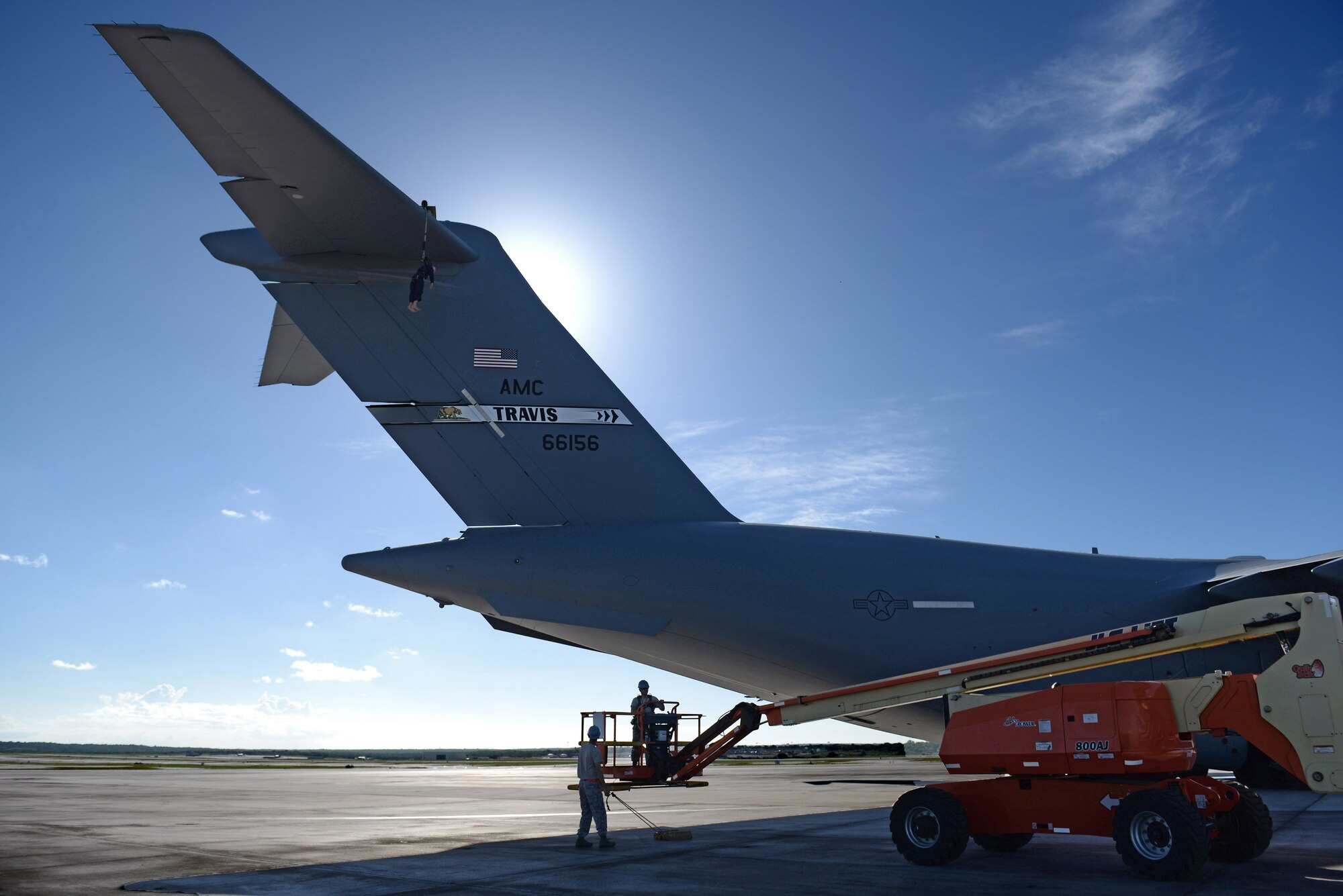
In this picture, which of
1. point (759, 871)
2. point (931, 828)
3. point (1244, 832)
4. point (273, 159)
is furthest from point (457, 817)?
point (1244, 832)

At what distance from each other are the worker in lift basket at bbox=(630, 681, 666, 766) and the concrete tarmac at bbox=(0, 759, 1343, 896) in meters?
0.81

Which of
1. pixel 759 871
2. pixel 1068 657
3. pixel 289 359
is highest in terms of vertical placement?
pixel 289 359

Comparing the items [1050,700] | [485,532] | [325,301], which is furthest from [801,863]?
[325,301]

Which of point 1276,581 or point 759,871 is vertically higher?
point 1276,581

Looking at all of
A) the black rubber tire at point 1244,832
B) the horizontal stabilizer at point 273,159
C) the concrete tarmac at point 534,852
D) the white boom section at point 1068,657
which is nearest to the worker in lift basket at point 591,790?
the concrete tarmac at point 534,852

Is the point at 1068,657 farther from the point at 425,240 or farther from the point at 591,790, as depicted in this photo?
the point at 425,240

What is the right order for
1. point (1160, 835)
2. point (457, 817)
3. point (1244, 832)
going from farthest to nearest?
point (457, 817)
point (1244, 832)
point (1160, 835)

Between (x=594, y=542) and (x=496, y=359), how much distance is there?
216 centimetres

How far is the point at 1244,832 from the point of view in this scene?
738 cm

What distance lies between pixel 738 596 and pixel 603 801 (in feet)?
7.46

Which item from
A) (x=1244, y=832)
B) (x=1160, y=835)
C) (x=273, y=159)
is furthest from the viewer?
(x=273, y=159)

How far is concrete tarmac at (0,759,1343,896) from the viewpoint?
634cm

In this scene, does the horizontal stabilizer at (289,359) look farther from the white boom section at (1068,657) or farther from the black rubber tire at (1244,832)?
the black rubber tire at (1244,832)

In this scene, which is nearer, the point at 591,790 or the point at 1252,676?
the point at 1252,676
